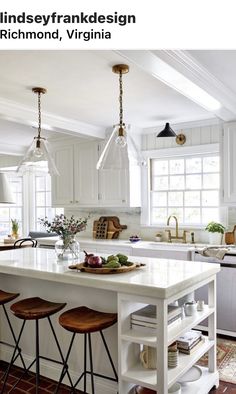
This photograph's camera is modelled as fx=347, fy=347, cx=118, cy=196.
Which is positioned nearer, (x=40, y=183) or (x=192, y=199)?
(x=192, y=199)

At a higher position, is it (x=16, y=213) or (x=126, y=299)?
(x=16, y=213)

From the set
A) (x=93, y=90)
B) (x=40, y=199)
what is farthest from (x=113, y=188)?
(x=40, y=199)

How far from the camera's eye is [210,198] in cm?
450

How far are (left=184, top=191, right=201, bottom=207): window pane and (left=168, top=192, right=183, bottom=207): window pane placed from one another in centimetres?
7

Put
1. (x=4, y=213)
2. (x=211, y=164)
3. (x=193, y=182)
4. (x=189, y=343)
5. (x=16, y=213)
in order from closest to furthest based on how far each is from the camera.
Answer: (x=189, y=343), (x=211, y=164), (x=193, y=182), (x=16, y=213), (x=4, y=213)

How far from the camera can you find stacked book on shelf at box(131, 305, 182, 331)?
6.76 ft

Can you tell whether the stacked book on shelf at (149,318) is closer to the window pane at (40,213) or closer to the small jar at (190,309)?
the small jar at (190,309)

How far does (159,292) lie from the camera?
6.17 ft

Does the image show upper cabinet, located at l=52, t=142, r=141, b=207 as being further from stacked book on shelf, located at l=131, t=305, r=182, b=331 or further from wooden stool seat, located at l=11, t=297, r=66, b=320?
stacked book on shelf, located at l=131, t=305, r=182, b=331

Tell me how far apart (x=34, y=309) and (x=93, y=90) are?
1.99 m

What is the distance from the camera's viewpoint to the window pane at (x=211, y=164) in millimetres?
4426

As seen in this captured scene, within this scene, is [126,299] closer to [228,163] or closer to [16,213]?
[228,163]

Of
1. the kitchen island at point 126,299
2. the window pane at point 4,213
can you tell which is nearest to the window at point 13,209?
the window pane at point 4,213
